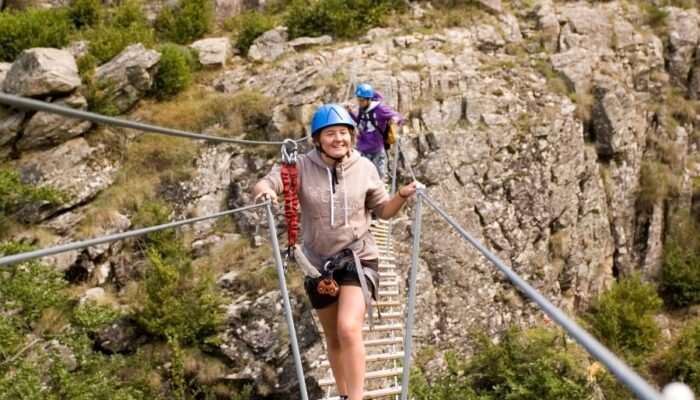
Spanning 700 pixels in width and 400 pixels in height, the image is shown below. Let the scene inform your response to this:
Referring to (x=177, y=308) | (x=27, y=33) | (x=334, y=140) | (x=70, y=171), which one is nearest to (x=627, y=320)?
(x=177, y=308)

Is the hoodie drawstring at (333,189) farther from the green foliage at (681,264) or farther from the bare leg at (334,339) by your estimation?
the green foliage at (681,264)

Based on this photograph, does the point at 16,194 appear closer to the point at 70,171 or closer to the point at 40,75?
the point at 70,171

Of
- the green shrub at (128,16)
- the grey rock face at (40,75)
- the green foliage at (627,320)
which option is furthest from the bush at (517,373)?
the green shrub at (128,16)

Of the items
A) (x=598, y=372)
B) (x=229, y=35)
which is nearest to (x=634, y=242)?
(x=598, y=372)

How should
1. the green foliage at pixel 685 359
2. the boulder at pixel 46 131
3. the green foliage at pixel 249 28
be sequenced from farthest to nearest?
the green foliage at pixel 249 28 → the green foliage at pixel 685 359 → the boulder at pixel 46 131

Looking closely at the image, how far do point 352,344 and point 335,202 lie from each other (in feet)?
2.66

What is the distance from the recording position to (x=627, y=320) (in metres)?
12.4

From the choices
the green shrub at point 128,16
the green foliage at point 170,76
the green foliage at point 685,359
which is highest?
the green shrub at point 128,16

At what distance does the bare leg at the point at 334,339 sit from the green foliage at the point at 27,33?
12.8 m

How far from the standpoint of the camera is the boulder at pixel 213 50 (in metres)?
14.3

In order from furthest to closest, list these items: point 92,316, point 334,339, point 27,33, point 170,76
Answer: point 27,33 → point 170,76 → point 92,316 → point 334,339

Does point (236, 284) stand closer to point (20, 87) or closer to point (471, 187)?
point (471, 187)

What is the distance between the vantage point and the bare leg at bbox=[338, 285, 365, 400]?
119 inches

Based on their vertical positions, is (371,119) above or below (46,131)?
above
